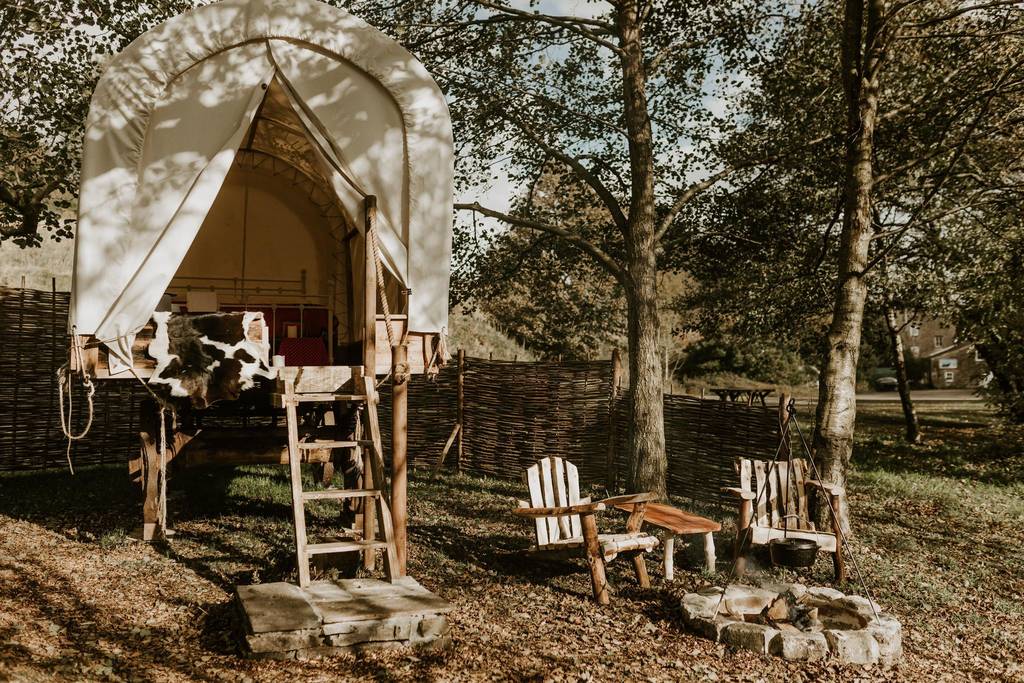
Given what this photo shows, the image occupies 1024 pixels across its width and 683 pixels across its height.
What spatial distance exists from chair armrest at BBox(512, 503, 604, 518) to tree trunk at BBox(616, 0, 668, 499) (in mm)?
3061

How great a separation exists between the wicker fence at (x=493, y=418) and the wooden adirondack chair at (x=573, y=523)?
9.15 ft

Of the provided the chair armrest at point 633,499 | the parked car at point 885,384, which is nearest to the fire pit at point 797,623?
the chair armrest at point 633,499

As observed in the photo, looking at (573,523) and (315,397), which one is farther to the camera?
(573,523)

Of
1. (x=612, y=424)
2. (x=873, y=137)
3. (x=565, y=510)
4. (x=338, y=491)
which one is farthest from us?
(x=612, y=424)

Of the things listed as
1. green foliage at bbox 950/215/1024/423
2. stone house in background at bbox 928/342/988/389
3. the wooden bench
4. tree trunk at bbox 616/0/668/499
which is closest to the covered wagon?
the wooden bench

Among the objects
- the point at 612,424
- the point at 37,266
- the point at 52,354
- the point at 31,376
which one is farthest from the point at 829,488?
the point at 37,266

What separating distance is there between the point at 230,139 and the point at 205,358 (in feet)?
4.73

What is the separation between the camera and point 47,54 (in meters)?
8.95

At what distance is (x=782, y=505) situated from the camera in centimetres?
646

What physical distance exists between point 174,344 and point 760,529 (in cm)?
422

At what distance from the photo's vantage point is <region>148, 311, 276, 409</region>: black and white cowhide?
211 inches

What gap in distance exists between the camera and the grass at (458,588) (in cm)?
418

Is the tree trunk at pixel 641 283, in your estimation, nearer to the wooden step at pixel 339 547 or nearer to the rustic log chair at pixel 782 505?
the rustic log chair at pixel 782 505

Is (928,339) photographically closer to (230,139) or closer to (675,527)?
(675,527)
